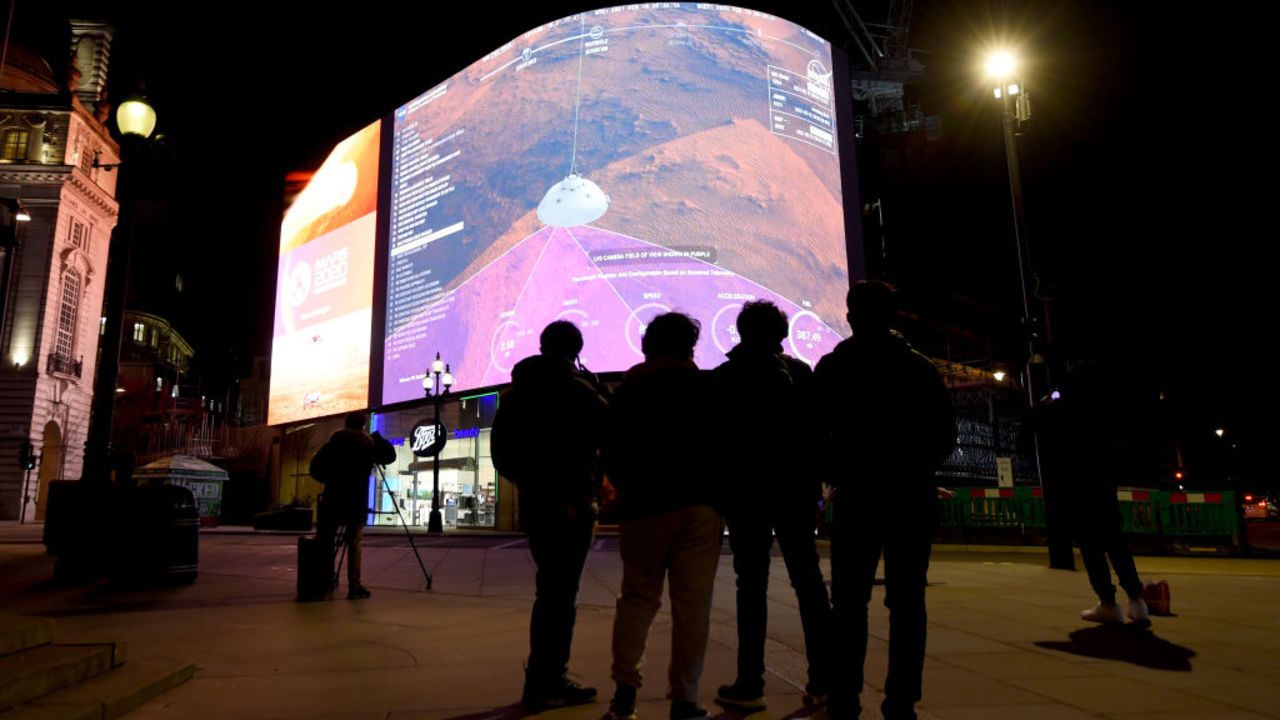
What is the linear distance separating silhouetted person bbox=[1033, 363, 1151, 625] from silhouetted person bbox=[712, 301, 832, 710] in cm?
310

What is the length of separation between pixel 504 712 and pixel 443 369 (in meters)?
16.1

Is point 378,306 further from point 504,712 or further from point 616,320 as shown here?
point 504,712

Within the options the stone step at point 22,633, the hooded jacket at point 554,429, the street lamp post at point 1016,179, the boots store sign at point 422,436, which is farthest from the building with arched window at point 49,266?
the hooded jacket at point 554,429

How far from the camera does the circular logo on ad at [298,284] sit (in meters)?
24.8

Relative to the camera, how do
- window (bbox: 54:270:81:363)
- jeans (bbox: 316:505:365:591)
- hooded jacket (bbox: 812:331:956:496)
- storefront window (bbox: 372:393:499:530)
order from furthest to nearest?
window (bbox: 54:270:81:363), storefront window (bbox: 372:393:499:530), jeans (bbox: 316:505:365:591), hooded jacket (bbox: 812:331:956:496)

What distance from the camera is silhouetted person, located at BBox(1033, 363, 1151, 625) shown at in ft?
16.8

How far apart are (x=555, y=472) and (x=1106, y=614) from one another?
4.17 m

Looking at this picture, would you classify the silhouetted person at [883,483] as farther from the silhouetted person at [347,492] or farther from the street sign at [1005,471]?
the street sign at [1005,471]

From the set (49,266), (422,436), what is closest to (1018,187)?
(422,436)

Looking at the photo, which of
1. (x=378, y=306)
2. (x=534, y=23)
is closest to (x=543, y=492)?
(x=378, y=306)

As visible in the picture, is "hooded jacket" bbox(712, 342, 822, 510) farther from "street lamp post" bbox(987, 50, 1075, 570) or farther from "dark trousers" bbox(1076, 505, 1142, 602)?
"street lamp post" bbox(987, 50, 1075, 570)

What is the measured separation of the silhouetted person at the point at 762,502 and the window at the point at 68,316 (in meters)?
42.6

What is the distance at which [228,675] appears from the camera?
3738 millimetres

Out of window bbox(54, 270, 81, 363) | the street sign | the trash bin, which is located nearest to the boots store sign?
the trash bin
